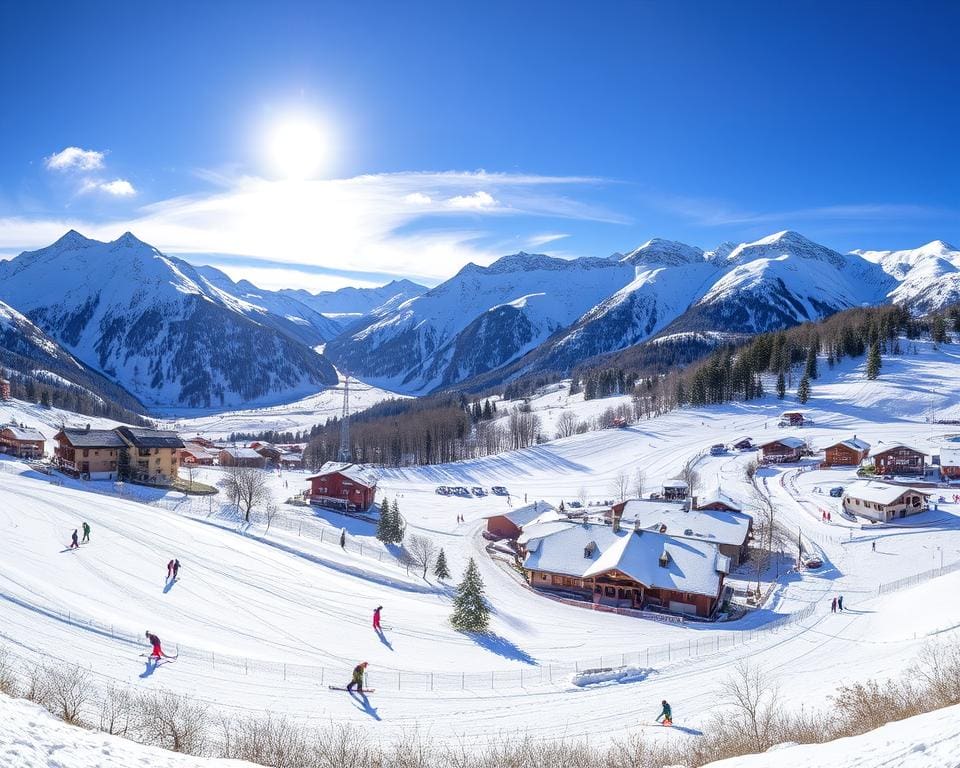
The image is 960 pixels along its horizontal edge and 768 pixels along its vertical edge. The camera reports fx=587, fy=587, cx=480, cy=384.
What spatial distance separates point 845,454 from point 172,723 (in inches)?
3571

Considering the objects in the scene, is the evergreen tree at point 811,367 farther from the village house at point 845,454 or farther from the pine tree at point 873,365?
the village house at point 845,454

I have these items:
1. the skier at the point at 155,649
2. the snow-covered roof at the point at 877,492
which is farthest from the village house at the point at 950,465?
the skier at the point at 155,649

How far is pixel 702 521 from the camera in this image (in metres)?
54.2

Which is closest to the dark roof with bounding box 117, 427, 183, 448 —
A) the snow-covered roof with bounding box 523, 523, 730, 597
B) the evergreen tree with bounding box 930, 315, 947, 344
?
the snow-covered roof with bounding box 523, 523, 730, 597

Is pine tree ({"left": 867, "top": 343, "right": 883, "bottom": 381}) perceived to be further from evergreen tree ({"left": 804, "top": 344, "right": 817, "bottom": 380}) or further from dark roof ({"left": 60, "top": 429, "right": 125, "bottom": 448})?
dark roof ({"left": 60, "top": 429, "right": 125, "bottom": 448})

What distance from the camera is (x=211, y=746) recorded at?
49.3 ft

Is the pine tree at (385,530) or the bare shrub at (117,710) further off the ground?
the bare shrub at (117,710)

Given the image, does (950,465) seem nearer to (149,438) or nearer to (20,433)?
(149,438)

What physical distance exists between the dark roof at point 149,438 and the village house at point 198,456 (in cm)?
2323

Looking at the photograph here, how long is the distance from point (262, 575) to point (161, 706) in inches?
651

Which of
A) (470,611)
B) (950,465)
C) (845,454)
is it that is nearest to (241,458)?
(470,611)

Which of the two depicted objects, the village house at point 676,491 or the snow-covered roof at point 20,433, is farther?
the snow-covered roof at point 20,433

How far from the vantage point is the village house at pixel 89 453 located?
60.6 meters

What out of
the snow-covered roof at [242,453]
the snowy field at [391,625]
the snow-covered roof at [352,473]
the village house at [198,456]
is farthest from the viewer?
the snow-covered roof at [242,453]
